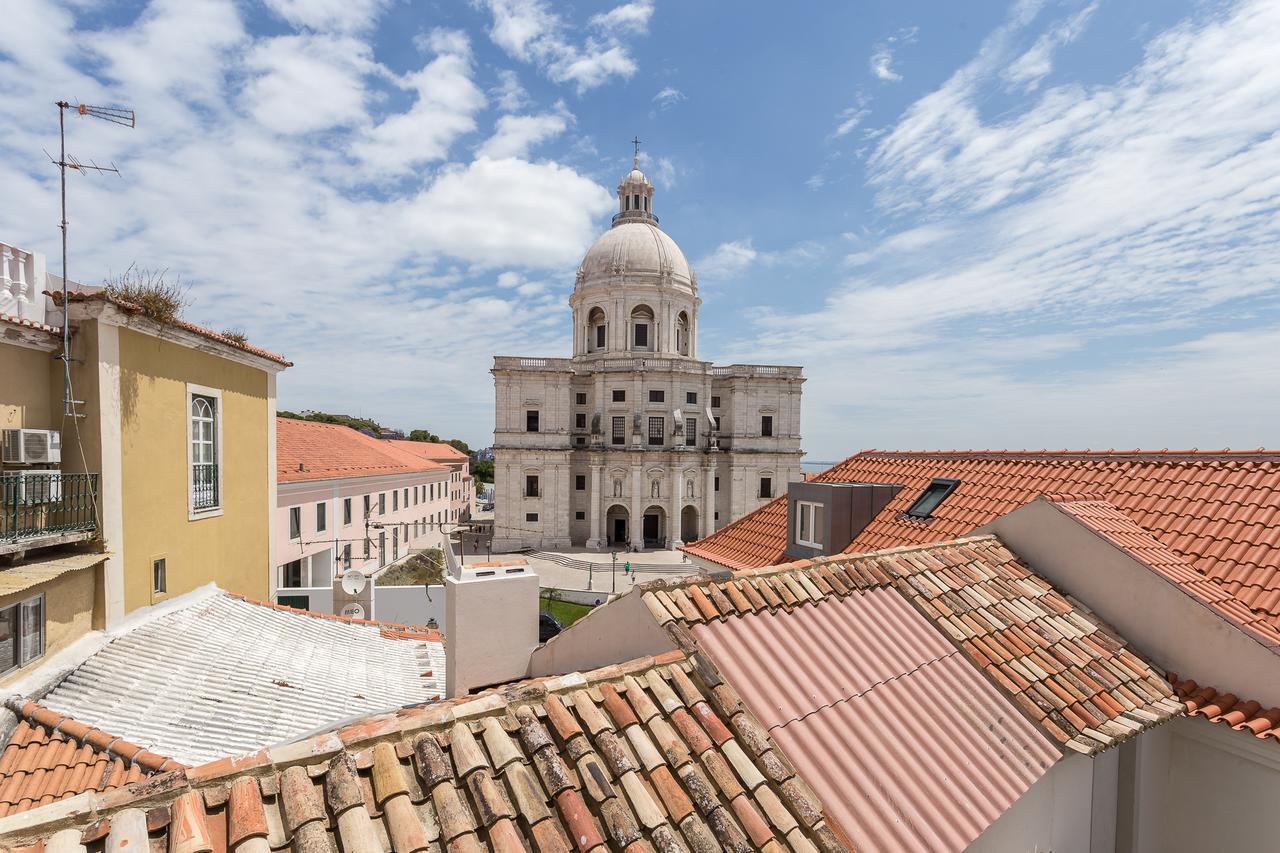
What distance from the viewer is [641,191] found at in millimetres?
50344

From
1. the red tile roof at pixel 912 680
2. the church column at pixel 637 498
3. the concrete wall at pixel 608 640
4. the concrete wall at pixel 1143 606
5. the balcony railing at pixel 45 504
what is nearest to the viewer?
the red tile roof at pixel 912 680

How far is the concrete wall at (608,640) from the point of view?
428 cm

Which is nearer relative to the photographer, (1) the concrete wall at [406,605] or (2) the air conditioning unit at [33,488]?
(2) the air conditioning unit at [33,488]

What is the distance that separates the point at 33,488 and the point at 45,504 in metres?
0.23

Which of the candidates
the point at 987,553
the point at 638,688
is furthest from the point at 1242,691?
the point at 638,688

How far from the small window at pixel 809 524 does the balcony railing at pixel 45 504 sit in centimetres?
1152

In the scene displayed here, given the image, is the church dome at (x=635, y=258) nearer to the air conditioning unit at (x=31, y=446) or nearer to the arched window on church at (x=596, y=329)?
the arched window on church at (x=596, y=329)

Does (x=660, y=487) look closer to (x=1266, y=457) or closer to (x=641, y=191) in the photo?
(x=641, y=191)

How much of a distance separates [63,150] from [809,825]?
1071 centimetres

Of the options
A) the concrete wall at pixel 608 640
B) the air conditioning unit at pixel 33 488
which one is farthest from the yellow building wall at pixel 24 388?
the concrete wall at pixel 608 640

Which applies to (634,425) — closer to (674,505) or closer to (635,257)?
(674,505)

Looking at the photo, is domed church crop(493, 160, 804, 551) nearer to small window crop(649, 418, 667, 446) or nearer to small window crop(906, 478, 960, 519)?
small window crop(649, 418, 667, 446)

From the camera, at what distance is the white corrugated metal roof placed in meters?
6.65

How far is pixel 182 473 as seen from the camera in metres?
9.18
